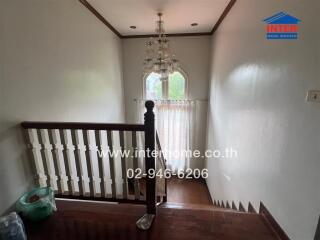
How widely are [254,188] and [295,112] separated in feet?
3.45

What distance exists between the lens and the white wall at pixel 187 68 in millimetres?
4742

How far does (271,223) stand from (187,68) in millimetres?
3952

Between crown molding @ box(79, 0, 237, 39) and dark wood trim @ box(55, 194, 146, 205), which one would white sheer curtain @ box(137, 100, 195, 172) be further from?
dark wood trim @ box(55, 194, 146, 205)

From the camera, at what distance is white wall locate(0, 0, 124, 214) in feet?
5.16

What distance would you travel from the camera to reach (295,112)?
53.4 inches

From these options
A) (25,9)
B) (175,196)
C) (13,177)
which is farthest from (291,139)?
(175,196)

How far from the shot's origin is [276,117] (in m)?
1.61

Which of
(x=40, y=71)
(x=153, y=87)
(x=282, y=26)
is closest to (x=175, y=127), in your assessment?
(x=153, y=87)

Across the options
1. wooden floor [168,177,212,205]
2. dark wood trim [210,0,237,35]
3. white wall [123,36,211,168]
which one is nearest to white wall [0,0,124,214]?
white wall [123,36,211,168]

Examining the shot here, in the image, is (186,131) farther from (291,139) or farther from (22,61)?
(22,61)

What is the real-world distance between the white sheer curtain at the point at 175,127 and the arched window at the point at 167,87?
6.9 inches

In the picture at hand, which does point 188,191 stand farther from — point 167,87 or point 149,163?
point 149,163

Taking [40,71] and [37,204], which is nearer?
[37,204]

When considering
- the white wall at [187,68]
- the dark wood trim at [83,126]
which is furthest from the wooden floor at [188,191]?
the dark wood trim at [83,126]
